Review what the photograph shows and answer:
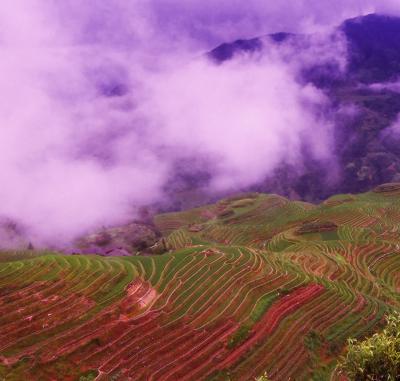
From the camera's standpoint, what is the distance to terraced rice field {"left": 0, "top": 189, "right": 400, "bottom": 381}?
1235 inches

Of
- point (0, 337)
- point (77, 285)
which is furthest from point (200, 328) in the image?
point (0, 337)

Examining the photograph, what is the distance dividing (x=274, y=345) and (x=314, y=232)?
58.9 metres

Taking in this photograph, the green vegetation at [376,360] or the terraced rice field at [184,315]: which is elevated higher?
the green vegetation at [376,360]

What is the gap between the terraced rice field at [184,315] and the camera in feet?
103

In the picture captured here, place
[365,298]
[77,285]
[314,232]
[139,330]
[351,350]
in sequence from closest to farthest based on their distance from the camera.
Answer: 1. [351,350]
2. [139,330]
3. [77,285]
4. [365,298]
5. [314,232]

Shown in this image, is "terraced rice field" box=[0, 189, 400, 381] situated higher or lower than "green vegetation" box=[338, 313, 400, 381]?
lower

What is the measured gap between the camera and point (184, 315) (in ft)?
125

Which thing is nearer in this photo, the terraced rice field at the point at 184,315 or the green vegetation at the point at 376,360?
the green vegetation at the point at 376,360

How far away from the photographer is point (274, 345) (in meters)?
35.4

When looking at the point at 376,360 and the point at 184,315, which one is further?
the point at 184,315

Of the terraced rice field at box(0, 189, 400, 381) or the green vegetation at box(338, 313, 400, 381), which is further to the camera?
the terraced rice field at box(0, 189, 400, 381)

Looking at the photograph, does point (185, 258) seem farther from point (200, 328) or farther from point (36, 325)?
point (36, 325)

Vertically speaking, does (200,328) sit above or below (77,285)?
below

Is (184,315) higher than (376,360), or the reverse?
(376,360)
